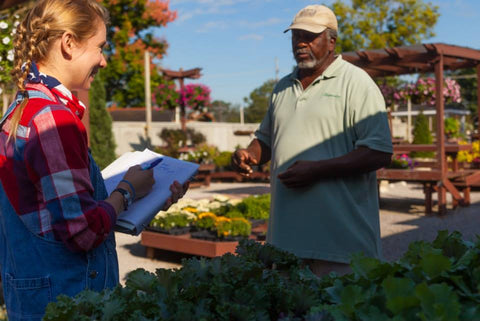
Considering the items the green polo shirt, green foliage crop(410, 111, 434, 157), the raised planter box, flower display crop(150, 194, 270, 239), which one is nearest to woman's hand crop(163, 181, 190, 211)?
the green polo shirt

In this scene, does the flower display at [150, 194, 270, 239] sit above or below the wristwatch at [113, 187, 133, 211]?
below

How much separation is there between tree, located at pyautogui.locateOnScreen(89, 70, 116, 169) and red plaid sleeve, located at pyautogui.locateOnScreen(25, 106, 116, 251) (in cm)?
1311

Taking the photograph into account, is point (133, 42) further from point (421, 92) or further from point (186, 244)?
point (186, 244)

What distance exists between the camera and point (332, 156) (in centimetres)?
245

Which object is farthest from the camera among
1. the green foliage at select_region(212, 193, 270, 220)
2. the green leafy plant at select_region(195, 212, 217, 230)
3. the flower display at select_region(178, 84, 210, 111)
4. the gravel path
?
the flower display at select_region(178, 84, 210, 111)

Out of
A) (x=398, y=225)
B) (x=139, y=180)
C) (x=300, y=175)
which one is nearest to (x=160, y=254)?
(x=398, y=225)

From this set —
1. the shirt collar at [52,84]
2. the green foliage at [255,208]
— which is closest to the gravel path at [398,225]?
the green foliage at [255,208]

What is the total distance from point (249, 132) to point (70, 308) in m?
20.3

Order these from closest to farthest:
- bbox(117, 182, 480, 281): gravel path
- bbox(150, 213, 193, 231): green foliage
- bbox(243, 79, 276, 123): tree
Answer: bbox(150, 213, 193, 231): green foliage < bbox(117, 182, 480, 281): gravel path < bbox(243, 79, 276, 123): tree

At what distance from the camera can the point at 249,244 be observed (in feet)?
5.05

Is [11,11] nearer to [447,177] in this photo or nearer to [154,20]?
[447,177]

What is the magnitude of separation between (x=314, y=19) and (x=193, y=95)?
16.7m

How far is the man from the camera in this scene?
2.38m

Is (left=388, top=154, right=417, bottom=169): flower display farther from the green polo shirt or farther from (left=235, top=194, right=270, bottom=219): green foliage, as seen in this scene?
the green polo shirt
